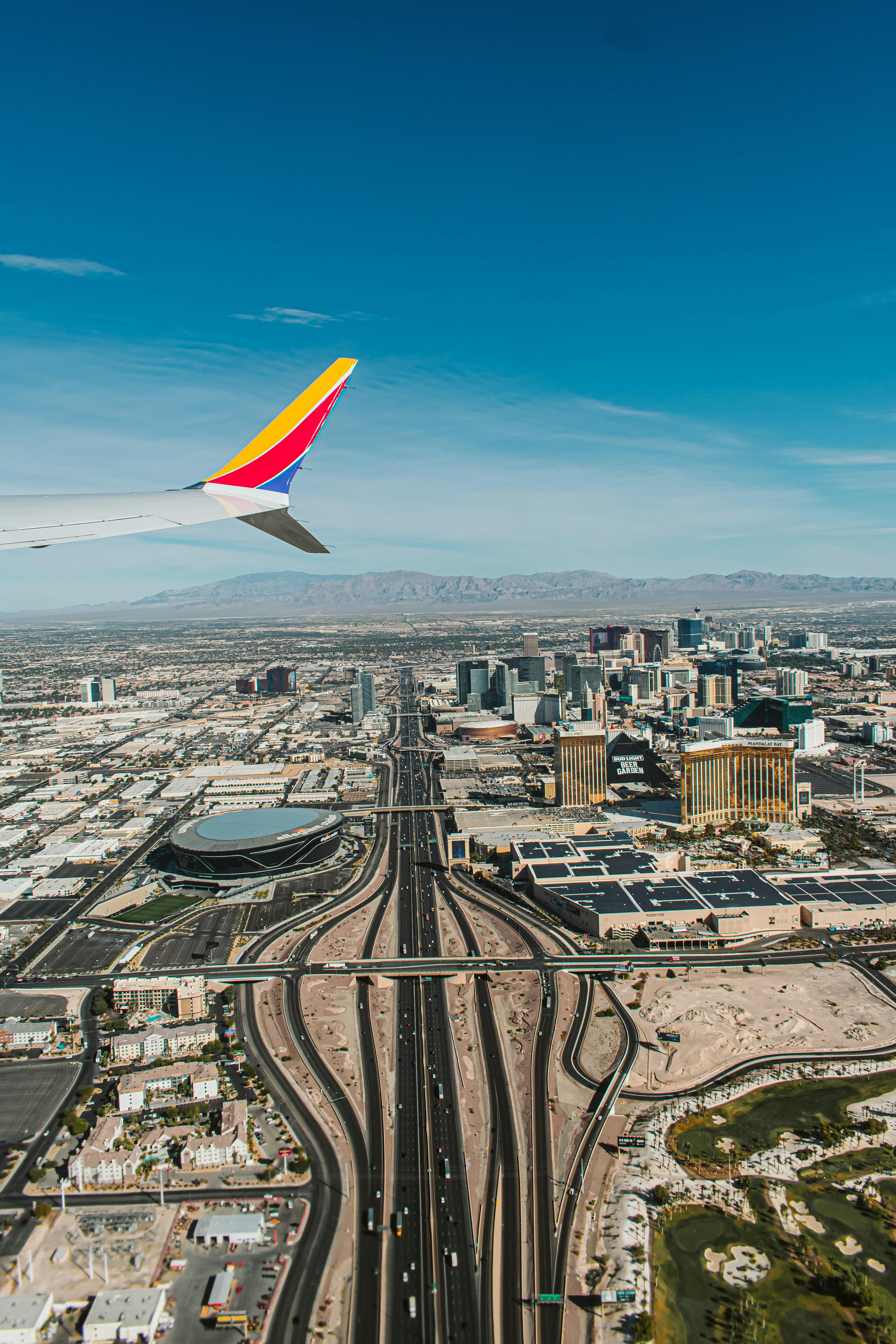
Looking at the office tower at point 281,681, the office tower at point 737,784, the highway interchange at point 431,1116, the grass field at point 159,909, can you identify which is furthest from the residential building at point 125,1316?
the office tower at point 281,681

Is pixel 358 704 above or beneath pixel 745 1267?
above

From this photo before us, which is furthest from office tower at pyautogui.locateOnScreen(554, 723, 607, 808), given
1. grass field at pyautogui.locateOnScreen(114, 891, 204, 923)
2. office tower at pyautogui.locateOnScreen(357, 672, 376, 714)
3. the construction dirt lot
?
office tower at pyautogui.locateOnScreen(357, 672, 376, 714)

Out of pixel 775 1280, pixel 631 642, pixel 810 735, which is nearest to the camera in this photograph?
pixel 775 1280

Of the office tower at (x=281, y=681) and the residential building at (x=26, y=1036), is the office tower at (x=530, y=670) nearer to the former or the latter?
the office tower at (x=281, y=681)

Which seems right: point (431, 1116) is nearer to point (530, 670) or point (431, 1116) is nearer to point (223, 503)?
point (223, 503)

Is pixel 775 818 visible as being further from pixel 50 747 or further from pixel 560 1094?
pixel 50 747

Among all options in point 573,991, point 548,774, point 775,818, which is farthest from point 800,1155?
point 548,774

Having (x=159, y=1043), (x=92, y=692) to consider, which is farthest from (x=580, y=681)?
(x=159, y=1043)
